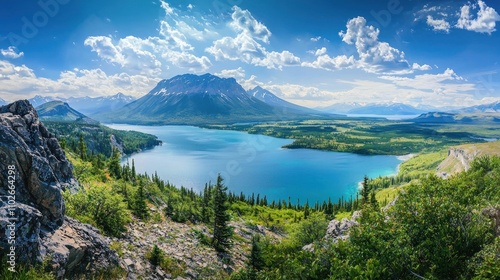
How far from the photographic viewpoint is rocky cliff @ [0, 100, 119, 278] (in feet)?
46.4

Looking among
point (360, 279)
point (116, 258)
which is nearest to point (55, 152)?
point (116, 258)

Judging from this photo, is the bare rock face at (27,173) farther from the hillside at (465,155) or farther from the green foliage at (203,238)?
the hillside at (465,155)

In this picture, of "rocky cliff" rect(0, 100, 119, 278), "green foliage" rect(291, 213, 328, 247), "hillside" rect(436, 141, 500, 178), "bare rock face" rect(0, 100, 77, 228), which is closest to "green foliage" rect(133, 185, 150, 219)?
"rocky cliff" rect(0, 100, 119, 278)

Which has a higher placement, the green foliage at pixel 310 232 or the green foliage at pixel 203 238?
the green foliage at pixel 203 238

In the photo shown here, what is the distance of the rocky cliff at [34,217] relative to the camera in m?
14.1

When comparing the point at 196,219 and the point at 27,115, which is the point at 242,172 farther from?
the point at 27,115

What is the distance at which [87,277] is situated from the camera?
17734 millimetres

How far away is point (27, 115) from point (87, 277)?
13.1 m

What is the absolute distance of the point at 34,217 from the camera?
590 inches

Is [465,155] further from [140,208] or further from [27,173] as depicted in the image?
[27,173]

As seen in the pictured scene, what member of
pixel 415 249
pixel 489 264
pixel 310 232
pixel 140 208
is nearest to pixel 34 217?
pixel 415 249

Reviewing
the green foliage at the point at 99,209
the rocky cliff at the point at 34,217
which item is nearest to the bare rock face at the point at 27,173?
the rocky cliff at the point at 34,217

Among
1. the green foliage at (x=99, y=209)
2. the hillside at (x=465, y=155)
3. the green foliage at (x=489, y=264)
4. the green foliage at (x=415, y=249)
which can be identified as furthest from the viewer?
the hillside at (x=465, y=155)

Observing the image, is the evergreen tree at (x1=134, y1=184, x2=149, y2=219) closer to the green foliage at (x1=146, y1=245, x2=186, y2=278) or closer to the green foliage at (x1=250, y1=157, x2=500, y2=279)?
the green foliage at (x1=146, y1=245, x2=186, y2=278)
